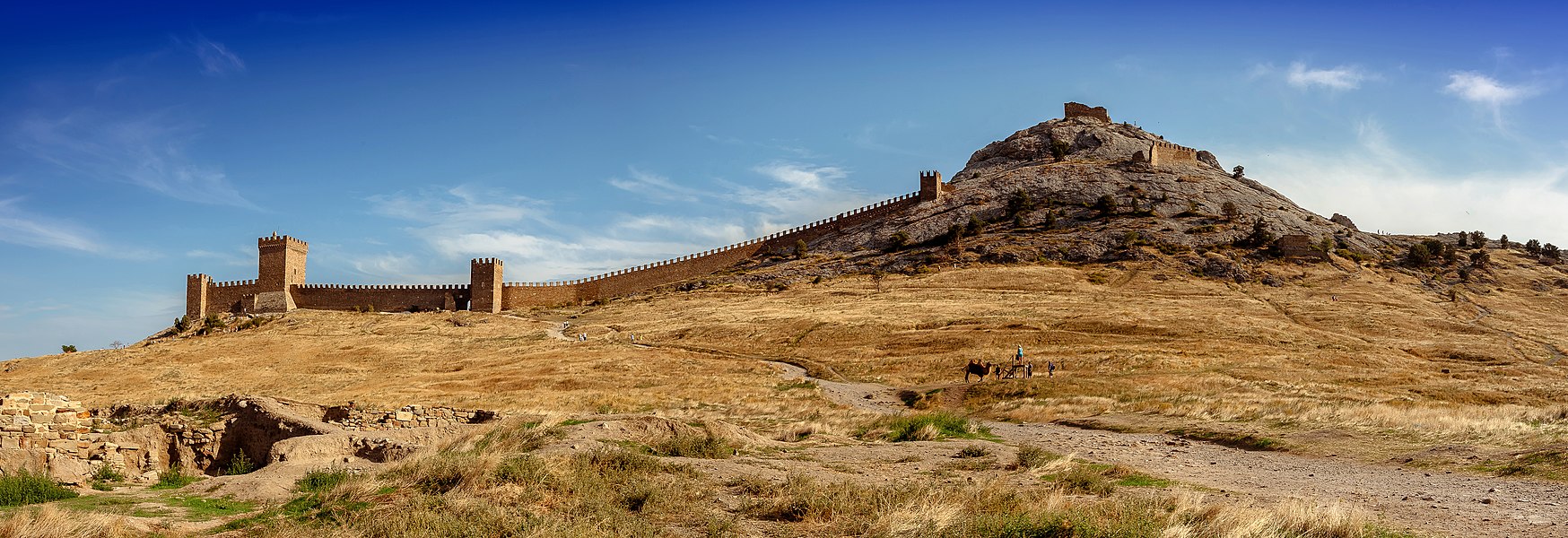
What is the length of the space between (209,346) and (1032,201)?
58.0 metres

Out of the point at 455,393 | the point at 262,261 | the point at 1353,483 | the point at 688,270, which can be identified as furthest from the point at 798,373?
the point at 262,261

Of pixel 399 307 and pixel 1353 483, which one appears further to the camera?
pixel 399 307

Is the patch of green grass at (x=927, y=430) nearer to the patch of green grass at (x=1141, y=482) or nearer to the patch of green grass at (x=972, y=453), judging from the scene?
the patch of green grass at (x=972, y=453)

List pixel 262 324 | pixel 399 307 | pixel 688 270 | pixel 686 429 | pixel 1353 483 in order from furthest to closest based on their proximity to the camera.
A: 1. pixel 688 270
2. pixel 399 307
3. pixel 262 324
4. pixel 686 429
5. pixel 1353 483

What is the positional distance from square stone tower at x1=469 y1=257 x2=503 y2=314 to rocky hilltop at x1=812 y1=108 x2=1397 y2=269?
82.6 ft

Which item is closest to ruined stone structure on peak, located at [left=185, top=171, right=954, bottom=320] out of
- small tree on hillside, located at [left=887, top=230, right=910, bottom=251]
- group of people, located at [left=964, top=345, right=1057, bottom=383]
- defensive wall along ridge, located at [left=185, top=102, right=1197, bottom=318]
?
defensive wall along ridge, located at [left=185, top=102, right=1197, bottom=318]

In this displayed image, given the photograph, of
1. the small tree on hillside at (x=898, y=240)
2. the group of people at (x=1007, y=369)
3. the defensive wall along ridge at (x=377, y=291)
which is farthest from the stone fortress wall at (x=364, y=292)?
the group of people at (x=1007, y=369)

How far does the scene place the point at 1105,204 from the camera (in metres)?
73.1

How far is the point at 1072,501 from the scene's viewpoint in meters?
9.52

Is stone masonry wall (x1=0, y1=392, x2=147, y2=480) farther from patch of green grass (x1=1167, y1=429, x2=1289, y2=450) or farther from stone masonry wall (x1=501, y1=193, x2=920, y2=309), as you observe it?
stone masonry wall (x1=501, y1=193, x2=920, y2=309)

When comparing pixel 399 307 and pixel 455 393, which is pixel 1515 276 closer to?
pixel 455 393

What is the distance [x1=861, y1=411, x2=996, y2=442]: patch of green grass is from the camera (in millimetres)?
16172

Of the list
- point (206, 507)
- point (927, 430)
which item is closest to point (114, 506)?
point (206, 507)

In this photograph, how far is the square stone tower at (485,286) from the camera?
67.1 m
